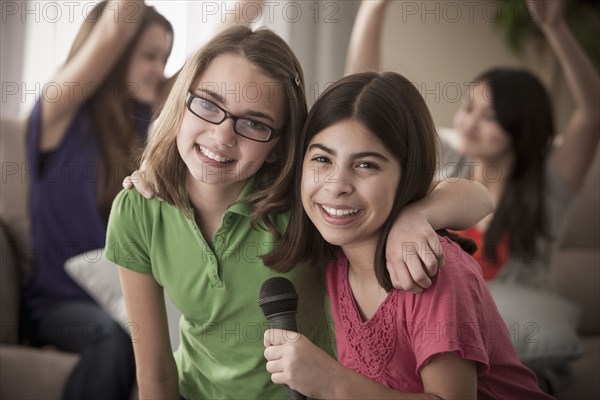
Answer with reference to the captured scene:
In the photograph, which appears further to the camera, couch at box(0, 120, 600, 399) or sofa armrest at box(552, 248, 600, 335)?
sofa armrest at box(552, 248, 600, 335)

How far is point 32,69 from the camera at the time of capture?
1365 millimetres

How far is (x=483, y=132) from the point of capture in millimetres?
1461

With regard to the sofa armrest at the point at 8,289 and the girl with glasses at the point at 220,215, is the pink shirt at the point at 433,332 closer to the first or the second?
the girl with glasses at the point at 220,215

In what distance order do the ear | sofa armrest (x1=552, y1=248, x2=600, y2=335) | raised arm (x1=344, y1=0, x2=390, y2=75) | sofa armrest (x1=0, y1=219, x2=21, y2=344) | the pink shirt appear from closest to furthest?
the pink shirt → the ear → raised arm (x1=344, y1=0, x2=390, y2=75) → sofa armrest (x1=0, y1=219, x2=21, y2=344) → sofa armrest (x1=552, y1=248, x2=600, y2=335)

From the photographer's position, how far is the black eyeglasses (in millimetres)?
776

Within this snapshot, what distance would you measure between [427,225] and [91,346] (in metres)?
0.74

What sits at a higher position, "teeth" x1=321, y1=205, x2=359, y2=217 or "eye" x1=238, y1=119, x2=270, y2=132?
"eye" x1=238, y1=119, x2=270, y2=132

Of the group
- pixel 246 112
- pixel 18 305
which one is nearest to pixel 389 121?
pixel 246 112

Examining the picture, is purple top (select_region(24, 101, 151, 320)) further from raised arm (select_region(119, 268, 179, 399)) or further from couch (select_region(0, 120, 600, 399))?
raised arm (select_region(119, 268, 179, 399))

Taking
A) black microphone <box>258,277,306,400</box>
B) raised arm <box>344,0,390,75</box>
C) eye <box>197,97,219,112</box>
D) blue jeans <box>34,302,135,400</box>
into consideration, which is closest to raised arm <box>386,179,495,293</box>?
black microphone <box>258,277,306,400</box>

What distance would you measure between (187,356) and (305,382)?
0.90 ft

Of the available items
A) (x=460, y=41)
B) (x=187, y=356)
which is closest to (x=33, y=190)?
(x=187, y=356)

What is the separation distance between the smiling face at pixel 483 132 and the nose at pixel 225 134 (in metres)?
0.80

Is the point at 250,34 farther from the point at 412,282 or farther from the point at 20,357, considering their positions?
the point at 20,357
